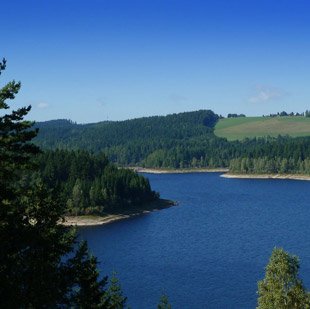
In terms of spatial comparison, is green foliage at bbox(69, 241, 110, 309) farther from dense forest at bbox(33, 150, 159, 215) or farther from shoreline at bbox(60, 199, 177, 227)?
dense forest at bbox(33, 150, 159, 215)

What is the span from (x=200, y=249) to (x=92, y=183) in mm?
64451

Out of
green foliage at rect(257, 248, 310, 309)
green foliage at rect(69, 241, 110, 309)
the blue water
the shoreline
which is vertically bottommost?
the blue water

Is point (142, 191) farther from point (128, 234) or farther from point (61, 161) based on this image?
point (128, 234)

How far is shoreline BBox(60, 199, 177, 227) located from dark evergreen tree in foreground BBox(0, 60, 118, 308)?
370 ft

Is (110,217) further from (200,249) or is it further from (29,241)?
(29,241)

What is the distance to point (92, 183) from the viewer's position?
17512 centimetres

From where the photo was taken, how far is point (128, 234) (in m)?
139

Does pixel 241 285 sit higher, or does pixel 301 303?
pixel 301 303

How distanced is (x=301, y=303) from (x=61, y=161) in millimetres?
157191

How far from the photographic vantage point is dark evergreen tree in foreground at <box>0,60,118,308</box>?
Answer: 929 inches

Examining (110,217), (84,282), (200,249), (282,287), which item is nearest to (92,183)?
(110,217)

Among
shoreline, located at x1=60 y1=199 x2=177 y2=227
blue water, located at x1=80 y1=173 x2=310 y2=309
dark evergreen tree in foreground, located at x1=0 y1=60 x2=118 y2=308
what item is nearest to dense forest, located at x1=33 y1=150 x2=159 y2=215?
shoreline, located at x1=60 y1=199 x2=177 y2=227

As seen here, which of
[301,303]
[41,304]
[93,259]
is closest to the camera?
[41,304]

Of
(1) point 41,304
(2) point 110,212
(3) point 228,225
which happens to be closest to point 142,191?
(2) point 110,212
